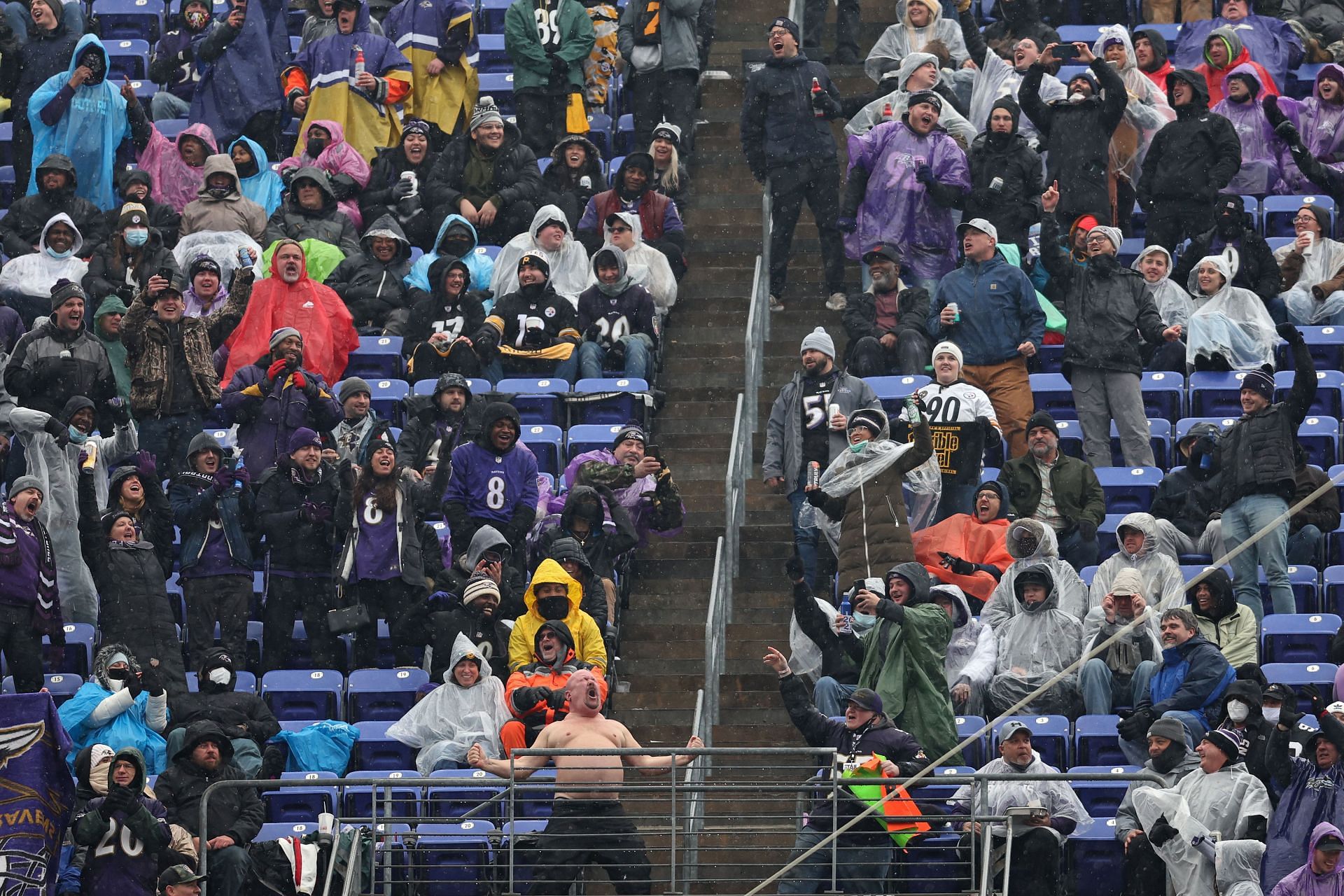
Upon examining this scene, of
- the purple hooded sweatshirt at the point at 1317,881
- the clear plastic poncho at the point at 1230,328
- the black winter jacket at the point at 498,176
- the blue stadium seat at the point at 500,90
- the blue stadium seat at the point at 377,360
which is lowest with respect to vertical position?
the purple hooded sweatshirt at the point at 1317,881

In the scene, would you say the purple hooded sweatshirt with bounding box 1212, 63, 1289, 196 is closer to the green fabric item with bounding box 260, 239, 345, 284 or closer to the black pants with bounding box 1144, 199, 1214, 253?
the black pants with bounding box 1144, 199, 1214, 253

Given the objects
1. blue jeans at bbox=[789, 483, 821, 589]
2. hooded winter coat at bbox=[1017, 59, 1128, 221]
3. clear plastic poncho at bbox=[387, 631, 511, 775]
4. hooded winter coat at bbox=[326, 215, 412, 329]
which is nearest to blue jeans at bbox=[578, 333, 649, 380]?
hooded winter coat at bbox=[326, 215, 412, 329]

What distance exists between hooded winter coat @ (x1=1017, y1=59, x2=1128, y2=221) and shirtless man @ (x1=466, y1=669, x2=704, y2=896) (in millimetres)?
6375

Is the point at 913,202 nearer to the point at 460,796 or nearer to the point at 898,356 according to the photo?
the point at 898,356

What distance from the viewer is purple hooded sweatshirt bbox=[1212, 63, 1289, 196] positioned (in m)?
21.6

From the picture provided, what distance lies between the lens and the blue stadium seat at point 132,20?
24.9 m

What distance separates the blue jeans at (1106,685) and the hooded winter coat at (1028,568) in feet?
1.50

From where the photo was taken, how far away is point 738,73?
2423 cm

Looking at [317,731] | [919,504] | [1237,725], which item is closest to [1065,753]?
[1237,725]

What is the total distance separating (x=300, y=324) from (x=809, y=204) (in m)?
3.91

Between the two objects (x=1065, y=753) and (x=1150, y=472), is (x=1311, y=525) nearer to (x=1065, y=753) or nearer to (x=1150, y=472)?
(x=1150, y=472)

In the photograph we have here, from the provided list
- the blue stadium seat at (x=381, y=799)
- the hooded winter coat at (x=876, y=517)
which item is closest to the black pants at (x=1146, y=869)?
the hooded winter coat at (x=876, y=517)

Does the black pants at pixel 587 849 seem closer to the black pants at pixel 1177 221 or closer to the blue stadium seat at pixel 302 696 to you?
the blue stadium seat at pixel 302 696

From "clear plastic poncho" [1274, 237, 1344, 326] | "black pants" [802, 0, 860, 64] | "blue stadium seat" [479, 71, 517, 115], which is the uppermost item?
"black pants" [802, 0, 860, 64]
